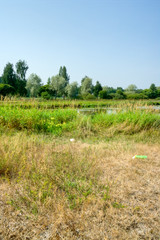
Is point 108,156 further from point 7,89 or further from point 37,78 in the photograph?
point 37,78

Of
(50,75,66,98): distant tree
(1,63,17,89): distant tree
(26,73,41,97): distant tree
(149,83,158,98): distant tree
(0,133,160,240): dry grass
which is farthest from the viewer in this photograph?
(149,83,158,98): distant tree

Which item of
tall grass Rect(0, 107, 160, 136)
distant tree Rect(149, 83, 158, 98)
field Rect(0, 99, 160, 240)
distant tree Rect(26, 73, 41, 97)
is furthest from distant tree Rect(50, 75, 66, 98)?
field Rect(0, 99, 160, 240)

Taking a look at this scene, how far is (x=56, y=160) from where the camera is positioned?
303cm

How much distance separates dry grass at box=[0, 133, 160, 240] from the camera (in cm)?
175

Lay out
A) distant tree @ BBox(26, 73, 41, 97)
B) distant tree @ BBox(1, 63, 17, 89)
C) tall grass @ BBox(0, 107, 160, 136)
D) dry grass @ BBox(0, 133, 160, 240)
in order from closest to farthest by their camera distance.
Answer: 1. dry grass @ BBox(0, 133, 160, 240)
2. tall grass @ BBox(0, 107, 160, 136)
3. distant tree @ BBox(1, 63, 17, 89)
4. distant tree @ BBox(26, 73, 41, 97)

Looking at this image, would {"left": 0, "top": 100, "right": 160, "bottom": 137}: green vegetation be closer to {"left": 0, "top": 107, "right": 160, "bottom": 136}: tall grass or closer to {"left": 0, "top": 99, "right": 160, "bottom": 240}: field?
{"left": 0, "top": 107, "right": 160, "bottom": 136}: tall grass

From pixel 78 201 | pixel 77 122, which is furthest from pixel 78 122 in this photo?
pixel 78 201

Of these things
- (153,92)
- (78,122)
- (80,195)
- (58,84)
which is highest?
(58,84)

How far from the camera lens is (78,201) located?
2.05 meters

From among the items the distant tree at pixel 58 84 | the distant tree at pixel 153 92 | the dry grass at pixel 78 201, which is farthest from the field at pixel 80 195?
the distant tree at pixel 153 92

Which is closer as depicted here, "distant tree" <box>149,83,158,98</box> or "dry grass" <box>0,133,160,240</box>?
"dry grass" <box>0,133,160,240</box>

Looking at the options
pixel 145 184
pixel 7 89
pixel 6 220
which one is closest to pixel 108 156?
pixel 145 184

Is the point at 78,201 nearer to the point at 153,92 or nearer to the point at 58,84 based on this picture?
the point at 58,84

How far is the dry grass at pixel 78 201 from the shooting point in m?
1.75
